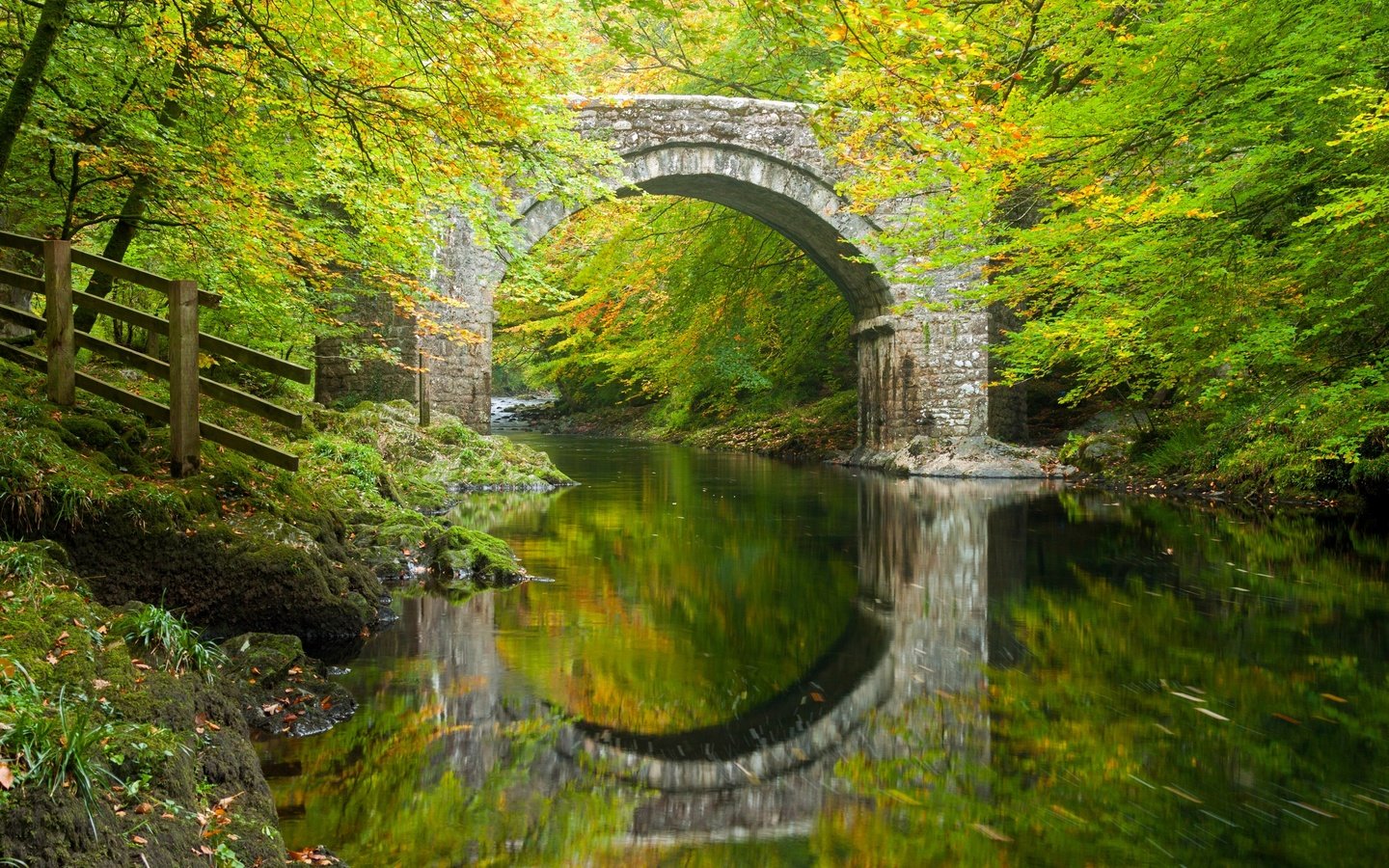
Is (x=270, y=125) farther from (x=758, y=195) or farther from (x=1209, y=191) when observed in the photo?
(x=758, y=195)

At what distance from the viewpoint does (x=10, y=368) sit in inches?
203

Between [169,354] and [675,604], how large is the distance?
114 inches

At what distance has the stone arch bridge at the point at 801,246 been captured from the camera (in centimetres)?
1298

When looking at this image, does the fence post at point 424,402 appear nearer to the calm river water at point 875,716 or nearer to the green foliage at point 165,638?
the calm river water at point 875,716

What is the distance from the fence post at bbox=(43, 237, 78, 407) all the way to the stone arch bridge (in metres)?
7.04

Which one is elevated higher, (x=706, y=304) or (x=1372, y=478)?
(x=706, y=304)

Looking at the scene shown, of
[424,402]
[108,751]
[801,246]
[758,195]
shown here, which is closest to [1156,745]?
[108,751]

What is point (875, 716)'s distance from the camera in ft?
12.2

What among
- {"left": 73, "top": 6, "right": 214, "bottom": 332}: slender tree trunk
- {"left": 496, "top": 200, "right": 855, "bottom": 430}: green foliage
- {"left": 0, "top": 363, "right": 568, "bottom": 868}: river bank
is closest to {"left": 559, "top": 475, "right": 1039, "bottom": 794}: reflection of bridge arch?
{"left": 0, "top": 363, "right": 568, "bottom": 868}: river bank

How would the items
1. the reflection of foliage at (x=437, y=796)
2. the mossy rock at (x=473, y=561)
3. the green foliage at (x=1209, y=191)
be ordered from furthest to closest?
the green foliage at (x=1209, y=191) < the mossy rock at (x=473, y=561) < the reflection of foliage at (x=437, y=796)

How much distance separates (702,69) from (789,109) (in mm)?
4797

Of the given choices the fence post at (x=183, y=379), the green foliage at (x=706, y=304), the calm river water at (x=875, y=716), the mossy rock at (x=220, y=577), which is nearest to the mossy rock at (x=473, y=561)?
the calm river water at (x=875, y=716)

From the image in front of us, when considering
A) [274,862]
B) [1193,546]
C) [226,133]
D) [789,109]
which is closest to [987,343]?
[789,109]

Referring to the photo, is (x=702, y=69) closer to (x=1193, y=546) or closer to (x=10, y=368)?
(x=1193, y=546)
